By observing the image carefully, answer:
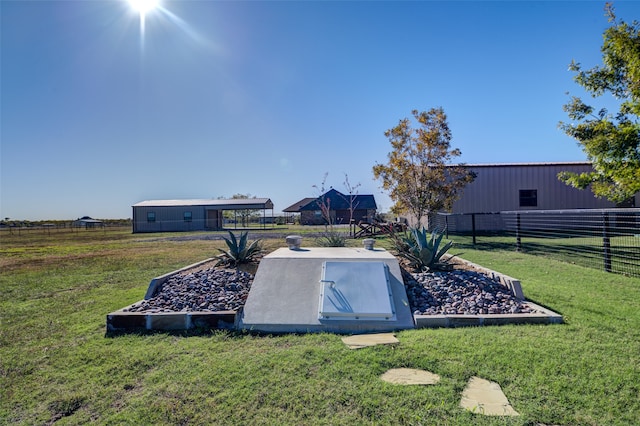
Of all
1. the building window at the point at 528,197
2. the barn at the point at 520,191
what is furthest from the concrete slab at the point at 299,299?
the building window at the point at 528,197

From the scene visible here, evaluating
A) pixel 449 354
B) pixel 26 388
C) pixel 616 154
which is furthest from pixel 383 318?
pixel 616 154

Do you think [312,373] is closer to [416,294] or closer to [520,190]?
[416,294]

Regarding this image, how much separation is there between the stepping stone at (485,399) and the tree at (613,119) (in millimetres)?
7603

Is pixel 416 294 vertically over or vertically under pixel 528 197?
under

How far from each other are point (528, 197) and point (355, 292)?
59.7 ft

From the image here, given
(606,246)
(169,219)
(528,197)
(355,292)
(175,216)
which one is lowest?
(355,292)

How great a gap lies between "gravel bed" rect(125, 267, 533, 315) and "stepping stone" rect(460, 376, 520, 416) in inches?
63.9

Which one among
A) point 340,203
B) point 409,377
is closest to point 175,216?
point 340,203

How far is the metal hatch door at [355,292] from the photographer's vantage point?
424 cm

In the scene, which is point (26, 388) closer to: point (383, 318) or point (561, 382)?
point (383, 318)

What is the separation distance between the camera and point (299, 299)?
460 centimetres

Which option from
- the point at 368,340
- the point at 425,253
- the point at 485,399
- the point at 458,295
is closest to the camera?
the point at 485,399

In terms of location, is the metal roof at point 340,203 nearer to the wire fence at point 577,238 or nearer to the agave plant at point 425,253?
the wire fence at point 577,238

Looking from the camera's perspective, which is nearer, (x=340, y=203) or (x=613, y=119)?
(x=613, y=119)
